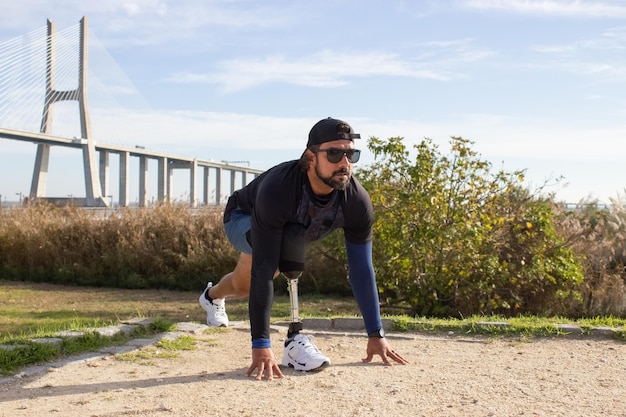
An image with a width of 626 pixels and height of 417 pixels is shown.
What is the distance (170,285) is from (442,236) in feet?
14.3

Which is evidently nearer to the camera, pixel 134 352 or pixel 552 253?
pixel 134 352

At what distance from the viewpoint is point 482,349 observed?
14.4 feet

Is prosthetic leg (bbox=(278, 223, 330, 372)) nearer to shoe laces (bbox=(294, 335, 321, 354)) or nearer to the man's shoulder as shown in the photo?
shoe laces (bbox=(294, 335, 321, 354))

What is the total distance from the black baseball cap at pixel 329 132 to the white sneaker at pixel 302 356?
1046 millimetres

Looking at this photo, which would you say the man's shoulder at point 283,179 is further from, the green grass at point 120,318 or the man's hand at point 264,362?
the green grass at point 120,318

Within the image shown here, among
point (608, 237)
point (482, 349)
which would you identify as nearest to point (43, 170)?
point (608, 237)

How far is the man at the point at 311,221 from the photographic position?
344cm

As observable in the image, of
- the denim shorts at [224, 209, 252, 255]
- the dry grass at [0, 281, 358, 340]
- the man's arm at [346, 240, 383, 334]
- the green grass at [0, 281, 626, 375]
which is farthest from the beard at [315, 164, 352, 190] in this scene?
the dry grass at [0, 281, 358, 340]

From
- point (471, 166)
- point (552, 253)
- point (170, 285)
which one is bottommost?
point (170, 285)

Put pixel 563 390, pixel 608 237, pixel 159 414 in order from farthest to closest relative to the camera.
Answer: pixel 608 237
pixel 563 390
pixel 159 414

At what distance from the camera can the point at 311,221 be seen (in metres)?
3.66

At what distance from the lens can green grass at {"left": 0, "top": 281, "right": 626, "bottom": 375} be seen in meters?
4.23

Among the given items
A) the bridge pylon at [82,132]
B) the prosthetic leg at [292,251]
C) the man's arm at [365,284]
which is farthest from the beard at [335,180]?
the bridge pylon at [82,132]

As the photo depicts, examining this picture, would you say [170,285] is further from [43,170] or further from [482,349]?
[43,170]
